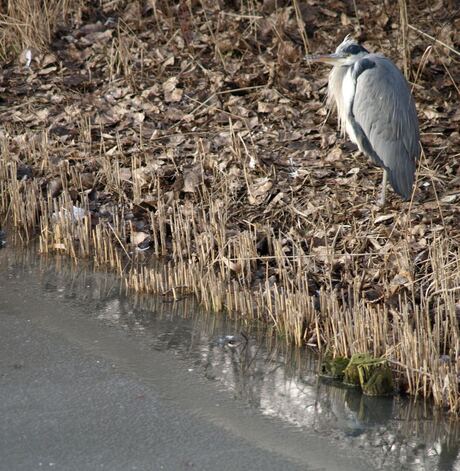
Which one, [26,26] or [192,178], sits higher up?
[26,26]

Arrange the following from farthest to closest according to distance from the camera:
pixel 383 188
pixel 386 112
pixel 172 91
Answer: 1. pixel 172 91
2. pixel 386 112
3. pixel 383 188

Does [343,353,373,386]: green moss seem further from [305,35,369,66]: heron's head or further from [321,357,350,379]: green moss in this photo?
[305,35,369,66]: heron's head

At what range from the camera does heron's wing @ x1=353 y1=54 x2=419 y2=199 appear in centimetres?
633

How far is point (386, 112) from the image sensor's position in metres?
6.39

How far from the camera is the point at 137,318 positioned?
5297mm

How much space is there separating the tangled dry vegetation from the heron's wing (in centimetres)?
29

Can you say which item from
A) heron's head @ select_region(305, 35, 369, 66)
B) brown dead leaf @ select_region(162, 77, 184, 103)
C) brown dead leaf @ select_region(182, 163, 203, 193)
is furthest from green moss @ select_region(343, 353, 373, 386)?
brown dead leaf @ select_region(162, 77, 184, 103)

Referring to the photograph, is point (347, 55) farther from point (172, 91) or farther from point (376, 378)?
point (376, 378)

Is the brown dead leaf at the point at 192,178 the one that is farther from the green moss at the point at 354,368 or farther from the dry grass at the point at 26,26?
the dry grass at the point at 26,26

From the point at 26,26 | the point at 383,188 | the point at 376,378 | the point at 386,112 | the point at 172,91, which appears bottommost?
the point at 376,378

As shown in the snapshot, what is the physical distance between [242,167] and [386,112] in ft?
3.72

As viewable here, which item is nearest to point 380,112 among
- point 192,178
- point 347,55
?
point 347,55

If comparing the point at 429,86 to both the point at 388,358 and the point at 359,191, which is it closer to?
Answer: the point at 359,191

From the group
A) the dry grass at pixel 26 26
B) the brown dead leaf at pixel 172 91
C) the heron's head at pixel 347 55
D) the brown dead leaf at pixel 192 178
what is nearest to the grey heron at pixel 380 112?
the heron's head at pixel 347 55
